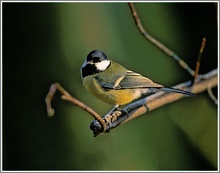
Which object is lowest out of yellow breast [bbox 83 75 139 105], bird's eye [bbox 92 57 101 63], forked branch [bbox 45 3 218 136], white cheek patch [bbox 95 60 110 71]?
forked branch [bbox 45 3 218 136]

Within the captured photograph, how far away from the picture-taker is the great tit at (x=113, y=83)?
0.85 meters

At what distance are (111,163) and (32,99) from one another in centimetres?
22

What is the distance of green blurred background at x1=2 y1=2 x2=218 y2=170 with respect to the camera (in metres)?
0.94

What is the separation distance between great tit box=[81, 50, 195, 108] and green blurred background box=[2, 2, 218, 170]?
0.18 feet

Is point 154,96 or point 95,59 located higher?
point 95,59

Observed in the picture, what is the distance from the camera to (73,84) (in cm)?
92

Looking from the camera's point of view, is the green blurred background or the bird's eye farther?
the green blurred background

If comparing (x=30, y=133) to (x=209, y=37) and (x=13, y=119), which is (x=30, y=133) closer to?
(x=13, y=119)

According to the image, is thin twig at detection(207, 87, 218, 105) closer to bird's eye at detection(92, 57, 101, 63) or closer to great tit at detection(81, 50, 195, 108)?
great tit at detection(81, 50, 195, 108)

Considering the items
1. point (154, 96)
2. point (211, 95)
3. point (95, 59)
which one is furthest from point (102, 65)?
point (211, 95)

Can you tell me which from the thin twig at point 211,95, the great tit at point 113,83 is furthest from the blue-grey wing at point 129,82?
the thin twig at point 211,95

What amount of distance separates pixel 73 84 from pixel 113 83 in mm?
98

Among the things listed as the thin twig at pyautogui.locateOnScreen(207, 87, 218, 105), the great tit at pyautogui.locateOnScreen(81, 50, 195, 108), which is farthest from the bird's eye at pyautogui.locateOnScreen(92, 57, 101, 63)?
the thin twig at pyautogui.locateOnScreen(207, 87, 218, 105)

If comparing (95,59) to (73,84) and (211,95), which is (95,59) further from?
(211,95)
